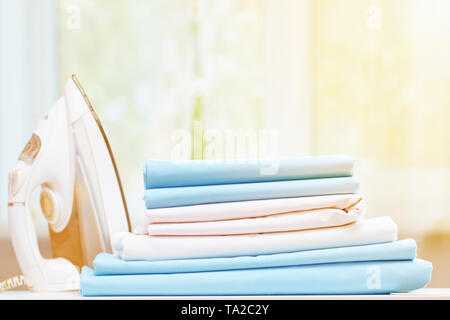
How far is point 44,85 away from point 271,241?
1.03 metres

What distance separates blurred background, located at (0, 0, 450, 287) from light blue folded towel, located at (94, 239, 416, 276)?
0.77 m

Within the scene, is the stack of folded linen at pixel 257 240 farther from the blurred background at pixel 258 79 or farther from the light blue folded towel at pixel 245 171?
the blurred background at pixel 258 79

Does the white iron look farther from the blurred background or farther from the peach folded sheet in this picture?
the blurred background

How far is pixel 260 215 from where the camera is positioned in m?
0.55

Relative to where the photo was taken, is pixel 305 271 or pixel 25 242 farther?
pixel 25 242

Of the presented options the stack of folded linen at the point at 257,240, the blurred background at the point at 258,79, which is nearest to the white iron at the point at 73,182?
the stack of folded linen at the point at 257,240

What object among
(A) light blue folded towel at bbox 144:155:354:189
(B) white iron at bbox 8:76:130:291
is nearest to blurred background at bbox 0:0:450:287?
(B) white iron at bbox 8:76:130:291

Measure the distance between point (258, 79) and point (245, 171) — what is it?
843mm

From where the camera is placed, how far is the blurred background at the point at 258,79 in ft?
4.27

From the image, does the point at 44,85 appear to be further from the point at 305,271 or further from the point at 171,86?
the point at 305,271

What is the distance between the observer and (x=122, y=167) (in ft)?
4.47

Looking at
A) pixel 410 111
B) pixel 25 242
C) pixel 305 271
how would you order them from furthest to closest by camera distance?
pixel 410 111
pixel 25 242
pixel 305 271

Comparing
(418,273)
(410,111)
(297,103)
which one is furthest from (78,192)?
(410,111)

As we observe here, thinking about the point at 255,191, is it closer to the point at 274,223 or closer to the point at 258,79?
the point at 274,223
